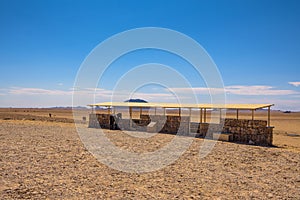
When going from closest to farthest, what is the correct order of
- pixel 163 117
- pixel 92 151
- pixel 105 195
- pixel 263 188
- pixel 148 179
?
pixel 105 195
pixel 263 188
pixel 148 179
pixel 92 151
pixel 163 117

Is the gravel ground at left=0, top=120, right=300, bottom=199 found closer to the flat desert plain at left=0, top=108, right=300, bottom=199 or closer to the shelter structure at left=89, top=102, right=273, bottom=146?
the flat desert plain at left=0, top=108, right=300, bottom=199

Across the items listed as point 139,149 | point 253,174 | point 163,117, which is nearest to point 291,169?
point 253,174

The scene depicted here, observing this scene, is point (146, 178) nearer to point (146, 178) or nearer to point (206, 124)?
point (146, 178)

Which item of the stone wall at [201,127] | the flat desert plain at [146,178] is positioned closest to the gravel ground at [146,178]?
the flat desert plain at [146,178]

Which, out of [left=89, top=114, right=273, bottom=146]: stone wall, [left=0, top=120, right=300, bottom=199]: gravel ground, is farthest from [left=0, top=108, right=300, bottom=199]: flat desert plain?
[left=89, top=114, right=273, bottom=146]: stone wall

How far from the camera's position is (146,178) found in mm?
7594

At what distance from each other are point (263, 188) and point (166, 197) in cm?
264

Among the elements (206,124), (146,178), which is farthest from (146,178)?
(206,124)

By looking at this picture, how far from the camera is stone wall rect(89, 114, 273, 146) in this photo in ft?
53.5

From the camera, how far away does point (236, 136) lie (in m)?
17.5

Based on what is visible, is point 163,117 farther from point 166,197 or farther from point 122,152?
point 166,197

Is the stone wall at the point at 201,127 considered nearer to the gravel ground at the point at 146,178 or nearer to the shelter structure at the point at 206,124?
the shelter structure at the point at 206,124

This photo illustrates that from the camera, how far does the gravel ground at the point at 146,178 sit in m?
6.18

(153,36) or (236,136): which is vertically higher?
(153,36)
